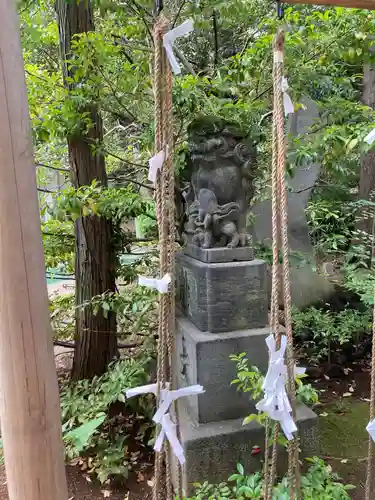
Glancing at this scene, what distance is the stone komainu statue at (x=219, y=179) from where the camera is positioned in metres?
2.50

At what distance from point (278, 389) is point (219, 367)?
45.8 inches

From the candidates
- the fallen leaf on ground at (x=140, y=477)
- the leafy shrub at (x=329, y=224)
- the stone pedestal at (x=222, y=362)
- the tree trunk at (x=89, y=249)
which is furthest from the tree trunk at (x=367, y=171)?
the fallen leaf on ground at (x=140, y=477)

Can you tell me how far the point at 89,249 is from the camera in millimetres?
3064

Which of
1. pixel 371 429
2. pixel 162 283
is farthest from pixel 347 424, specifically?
pixel 162 283

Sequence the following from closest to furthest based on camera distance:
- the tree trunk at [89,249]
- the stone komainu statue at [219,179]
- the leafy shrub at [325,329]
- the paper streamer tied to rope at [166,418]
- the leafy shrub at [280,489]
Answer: the paper streamer tied to rope at [166,418]
the leafy shrub at [280,489]
the stone komainu statue at [219,179]
the tree trunk at [89,249]
the leafy shrub at [325,329]

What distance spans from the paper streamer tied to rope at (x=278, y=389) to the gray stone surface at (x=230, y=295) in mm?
1150

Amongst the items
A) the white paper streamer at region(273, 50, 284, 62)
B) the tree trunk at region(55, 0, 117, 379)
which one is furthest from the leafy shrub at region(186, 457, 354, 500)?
the white paper streamer at region(273, 50, 284, 62)

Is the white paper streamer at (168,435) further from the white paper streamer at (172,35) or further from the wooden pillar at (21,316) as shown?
the white paper streamer at (172,35)

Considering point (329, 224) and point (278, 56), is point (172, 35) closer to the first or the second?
point (278, 56)

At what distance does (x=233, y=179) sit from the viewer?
2.55 m

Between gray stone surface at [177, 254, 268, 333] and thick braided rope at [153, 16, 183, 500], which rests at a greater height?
thick braided rope at [153, 16, 183, 500]

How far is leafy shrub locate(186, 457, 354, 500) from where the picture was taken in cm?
185

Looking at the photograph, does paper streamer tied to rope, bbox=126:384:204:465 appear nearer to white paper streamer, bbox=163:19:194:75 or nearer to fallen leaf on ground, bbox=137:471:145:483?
white paper streamer, bbox=163:19:194:75

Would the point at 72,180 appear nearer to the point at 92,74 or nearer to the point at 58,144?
the point at 58,144
